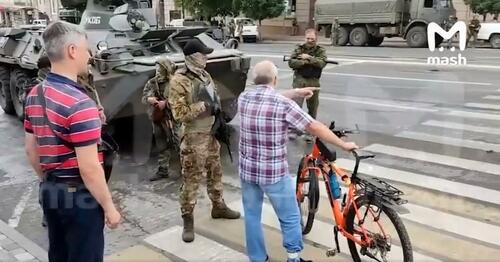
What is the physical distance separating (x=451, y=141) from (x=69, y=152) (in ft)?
21.4

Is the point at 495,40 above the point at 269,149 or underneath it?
underneath

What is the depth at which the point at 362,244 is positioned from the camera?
4.11m

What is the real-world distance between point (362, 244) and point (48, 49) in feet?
→ 8.38

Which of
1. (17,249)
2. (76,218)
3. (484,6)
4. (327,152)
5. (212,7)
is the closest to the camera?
(76,218)

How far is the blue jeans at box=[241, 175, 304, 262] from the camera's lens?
3996 mm

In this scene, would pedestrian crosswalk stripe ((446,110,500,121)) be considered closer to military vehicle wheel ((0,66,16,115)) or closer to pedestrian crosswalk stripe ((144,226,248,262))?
pedestrian crosswalk stripe ((144,226,248,262))

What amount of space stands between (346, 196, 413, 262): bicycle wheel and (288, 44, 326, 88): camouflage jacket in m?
4.32

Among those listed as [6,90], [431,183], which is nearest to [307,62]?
[431,183]

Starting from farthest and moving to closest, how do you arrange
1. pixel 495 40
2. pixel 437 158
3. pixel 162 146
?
pixel 495 40 → pixel 437 158 → pixel 162 146

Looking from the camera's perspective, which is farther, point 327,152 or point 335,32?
point 335,32

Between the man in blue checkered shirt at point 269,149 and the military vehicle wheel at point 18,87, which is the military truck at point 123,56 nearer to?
the military vehicle wheel at point 18,87

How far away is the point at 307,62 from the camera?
812 cm

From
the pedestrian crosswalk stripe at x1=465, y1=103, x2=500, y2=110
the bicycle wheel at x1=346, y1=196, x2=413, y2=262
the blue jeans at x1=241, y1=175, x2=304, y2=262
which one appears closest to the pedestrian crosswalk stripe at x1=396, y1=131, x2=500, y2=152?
the pedestrian crosswalk stripe at x1=465, y1=103, x2=500, y2=110

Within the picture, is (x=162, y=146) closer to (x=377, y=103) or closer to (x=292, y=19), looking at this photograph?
(x=377, y=103)
